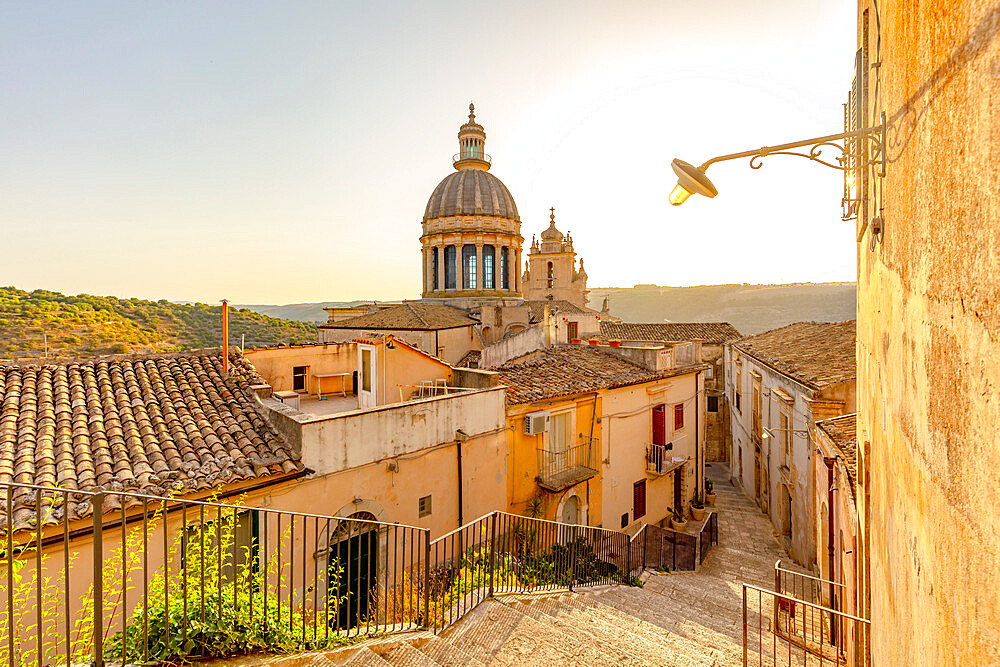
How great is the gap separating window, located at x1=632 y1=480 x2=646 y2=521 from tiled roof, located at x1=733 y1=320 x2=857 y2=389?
17.6 ft

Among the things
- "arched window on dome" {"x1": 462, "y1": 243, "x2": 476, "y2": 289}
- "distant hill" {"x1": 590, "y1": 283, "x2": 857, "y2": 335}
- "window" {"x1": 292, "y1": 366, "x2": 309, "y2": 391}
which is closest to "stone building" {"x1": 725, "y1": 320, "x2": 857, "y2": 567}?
"window" {"x1": 292, "y1": 366, "x2": 309, "y2": 391}

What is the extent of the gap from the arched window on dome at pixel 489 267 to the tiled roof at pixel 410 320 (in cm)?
540

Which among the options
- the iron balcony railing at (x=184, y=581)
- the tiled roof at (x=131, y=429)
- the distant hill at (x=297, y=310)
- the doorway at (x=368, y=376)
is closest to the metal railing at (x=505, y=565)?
the iron balcony railing at (x=184, y=581)

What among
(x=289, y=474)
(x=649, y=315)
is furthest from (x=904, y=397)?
(x=649, y=315)

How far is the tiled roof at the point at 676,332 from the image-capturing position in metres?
33.1

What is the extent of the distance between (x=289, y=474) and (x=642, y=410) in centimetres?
1130

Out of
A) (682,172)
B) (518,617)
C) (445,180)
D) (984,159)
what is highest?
(445,180)

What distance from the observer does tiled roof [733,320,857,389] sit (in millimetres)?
12336

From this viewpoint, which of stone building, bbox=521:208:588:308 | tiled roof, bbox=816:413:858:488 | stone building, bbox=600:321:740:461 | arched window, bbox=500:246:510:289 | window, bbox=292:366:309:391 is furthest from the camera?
stone building, bbox=521:208:588:308

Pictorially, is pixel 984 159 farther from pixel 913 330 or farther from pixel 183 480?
pixel 183 480

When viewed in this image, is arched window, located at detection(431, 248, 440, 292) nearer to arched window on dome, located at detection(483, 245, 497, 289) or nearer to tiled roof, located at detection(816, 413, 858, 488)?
arched window on dome, located at detection(483, 245, 497, 289)

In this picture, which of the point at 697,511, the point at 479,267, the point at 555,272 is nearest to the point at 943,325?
the point at 697,511

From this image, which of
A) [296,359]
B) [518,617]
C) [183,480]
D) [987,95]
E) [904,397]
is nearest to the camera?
[987,95]

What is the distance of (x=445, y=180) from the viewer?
1575 inches
